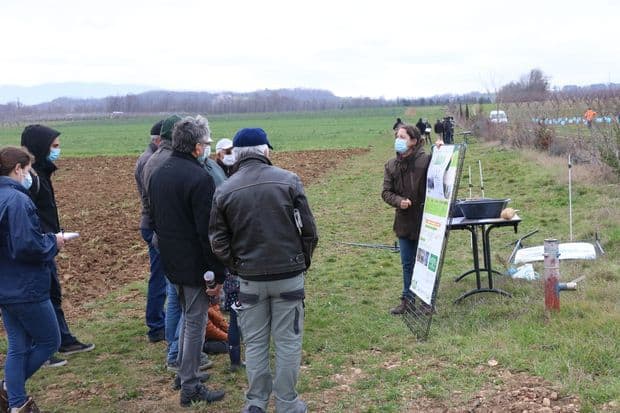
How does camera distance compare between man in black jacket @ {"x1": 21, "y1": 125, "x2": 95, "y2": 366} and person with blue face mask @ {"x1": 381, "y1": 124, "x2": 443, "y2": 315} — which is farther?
person with blue face mask @ {"x1": 381, "y1": 124, "x2": 443, "y2": 315}

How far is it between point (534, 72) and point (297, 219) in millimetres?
64843

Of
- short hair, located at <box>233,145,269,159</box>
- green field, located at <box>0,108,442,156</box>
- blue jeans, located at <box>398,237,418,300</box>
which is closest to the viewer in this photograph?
short hair, located at <box>233,145,269,159</box>

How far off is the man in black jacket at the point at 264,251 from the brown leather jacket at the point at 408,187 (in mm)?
2561

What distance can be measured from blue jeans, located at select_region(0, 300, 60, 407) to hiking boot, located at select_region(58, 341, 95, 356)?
1647mm

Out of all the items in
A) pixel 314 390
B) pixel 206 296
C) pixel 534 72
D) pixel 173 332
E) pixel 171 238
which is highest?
pixel 534 72

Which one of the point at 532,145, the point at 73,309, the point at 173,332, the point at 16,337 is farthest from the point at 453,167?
the point at 532,145

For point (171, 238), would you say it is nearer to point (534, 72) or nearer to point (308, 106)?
point (534, 72)

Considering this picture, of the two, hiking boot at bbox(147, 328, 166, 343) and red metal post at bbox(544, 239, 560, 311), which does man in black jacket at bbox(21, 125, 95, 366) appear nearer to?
hiking boot at bbox(147, 328, 166, 343)

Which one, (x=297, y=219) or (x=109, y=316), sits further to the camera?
(x=109, y=316)

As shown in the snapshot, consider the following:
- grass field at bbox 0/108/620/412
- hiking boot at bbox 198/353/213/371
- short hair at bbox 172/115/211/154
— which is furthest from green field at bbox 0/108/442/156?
short hair at bbox 172/115/211/154

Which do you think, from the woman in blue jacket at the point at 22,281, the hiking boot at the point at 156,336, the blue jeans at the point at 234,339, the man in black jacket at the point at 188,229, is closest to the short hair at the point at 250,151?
the man in black jacket at the point at 188,229

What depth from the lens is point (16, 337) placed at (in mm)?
4680

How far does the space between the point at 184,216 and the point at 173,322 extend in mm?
1238

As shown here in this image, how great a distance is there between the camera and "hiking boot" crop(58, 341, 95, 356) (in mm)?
6402
